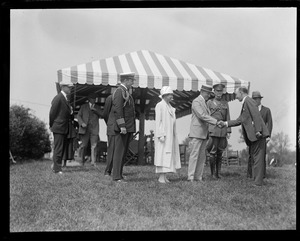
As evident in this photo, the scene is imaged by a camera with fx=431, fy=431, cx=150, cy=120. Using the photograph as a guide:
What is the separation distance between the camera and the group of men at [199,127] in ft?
23.5

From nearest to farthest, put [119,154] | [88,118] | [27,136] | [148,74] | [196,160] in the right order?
1. [119,154]
2. [196,160]
3. [148,74]
4. [88,118]
5. [27,136]

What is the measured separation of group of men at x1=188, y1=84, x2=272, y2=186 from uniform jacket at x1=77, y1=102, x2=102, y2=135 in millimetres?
3202

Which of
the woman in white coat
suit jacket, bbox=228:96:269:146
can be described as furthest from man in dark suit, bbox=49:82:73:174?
suit jacket, bbox=228:96:269:146

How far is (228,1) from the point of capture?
5.20 meters

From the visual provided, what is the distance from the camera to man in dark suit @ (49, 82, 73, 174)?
8.10 meters

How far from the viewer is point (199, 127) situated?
782 cm

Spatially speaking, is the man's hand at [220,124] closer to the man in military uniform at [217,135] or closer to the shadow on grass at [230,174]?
the man in military uniform at [217,135]

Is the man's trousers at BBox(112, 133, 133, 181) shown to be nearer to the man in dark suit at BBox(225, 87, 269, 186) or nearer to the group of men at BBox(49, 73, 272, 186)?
the group of men at BBox(49, 73, 272, 186)

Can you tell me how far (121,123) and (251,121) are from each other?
217 centimetres

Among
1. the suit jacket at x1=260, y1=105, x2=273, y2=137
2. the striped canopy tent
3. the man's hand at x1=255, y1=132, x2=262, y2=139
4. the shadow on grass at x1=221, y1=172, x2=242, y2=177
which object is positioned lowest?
the shadow on grass at x1=221, y1=172, x2=242, y2=177

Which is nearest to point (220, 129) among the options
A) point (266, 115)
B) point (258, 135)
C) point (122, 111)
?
point (266, 115)

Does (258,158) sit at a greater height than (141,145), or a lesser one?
greater

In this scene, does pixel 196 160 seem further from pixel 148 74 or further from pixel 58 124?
pixel 148 74
